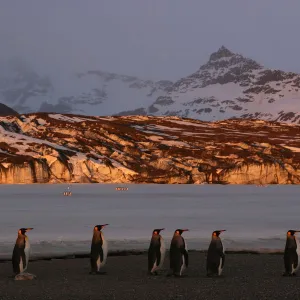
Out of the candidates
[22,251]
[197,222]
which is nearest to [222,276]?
[22,251]

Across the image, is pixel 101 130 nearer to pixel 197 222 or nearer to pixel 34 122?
pixel 34 122

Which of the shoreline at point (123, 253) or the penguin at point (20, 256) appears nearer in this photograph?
the penguin at point (20, 256)

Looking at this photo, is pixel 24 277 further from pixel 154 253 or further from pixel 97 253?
pixel 154 253

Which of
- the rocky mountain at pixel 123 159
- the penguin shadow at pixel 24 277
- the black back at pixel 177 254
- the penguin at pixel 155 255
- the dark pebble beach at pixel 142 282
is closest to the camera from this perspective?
the dark pebble beach at pixel 142 282

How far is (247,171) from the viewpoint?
534 feet

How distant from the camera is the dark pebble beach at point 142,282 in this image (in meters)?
17.2

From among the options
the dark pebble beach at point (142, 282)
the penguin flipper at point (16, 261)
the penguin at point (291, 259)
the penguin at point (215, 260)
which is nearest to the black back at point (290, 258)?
the penguin at point (291, 259)

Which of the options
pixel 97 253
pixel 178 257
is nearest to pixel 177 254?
pixel 178 257

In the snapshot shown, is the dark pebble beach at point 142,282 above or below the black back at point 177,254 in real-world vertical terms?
below

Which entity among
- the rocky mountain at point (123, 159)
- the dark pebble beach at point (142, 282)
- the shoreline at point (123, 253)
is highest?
the rocky mountain at point (123, 159)

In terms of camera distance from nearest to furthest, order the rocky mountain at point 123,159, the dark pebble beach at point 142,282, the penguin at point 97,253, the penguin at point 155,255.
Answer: the dark pebble beach at point 142,282, the penguin at point 155,255, the penguin at point 97,253, the rocky mountain at point 123,159

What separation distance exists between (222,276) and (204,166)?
479ft

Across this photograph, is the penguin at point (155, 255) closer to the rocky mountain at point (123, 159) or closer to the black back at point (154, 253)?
the black back at point (154, 253)

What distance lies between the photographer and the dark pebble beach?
17.2 metres
